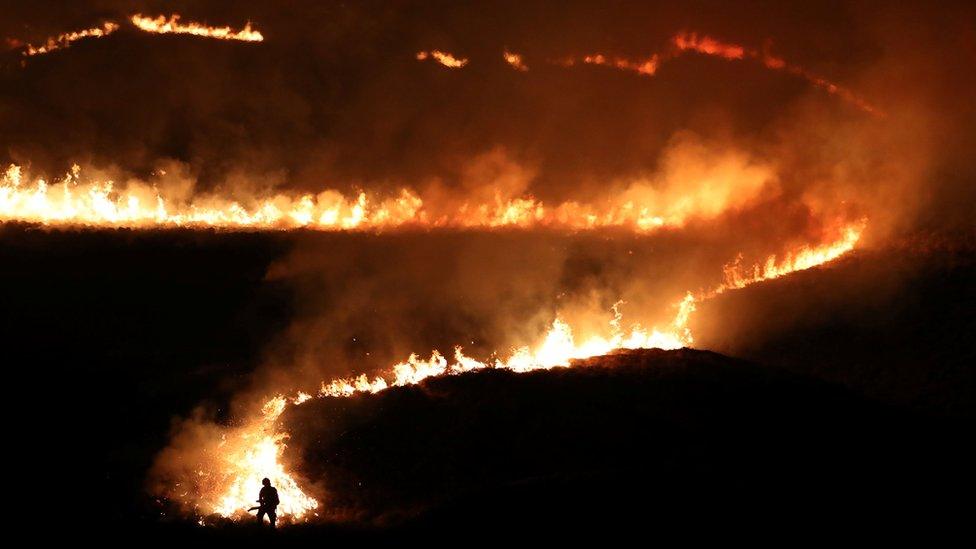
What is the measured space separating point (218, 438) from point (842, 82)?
30.0m

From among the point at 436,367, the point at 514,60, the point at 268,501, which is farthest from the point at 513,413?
the point at 514,60

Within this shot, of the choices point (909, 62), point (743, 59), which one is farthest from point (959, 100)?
point (743, 59)

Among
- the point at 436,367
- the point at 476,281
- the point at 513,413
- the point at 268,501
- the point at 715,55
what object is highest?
the point at 715,55

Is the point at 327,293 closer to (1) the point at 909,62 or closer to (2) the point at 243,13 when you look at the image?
(2) the point at 243,13

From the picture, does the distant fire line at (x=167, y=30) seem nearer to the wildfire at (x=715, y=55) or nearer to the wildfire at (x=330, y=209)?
the wildfire at (x=330, y=209)

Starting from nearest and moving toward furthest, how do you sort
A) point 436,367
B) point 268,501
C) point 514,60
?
point 268,501 → point 436,367 → point 514,60

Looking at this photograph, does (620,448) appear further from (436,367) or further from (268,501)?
(268,501)

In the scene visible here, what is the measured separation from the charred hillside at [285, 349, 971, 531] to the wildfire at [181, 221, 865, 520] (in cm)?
64

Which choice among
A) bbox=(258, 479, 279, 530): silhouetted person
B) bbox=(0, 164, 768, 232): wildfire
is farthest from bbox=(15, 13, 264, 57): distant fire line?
bbox=(258, 479, 279, 530): silhouetted person

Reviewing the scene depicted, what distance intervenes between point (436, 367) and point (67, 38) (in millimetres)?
21422

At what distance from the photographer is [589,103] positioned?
3512 cm

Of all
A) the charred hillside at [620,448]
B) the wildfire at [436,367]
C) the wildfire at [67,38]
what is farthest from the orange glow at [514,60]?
the charred hillside at [620,448]

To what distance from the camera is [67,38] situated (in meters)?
30.3

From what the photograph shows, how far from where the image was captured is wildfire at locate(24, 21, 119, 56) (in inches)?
1145
